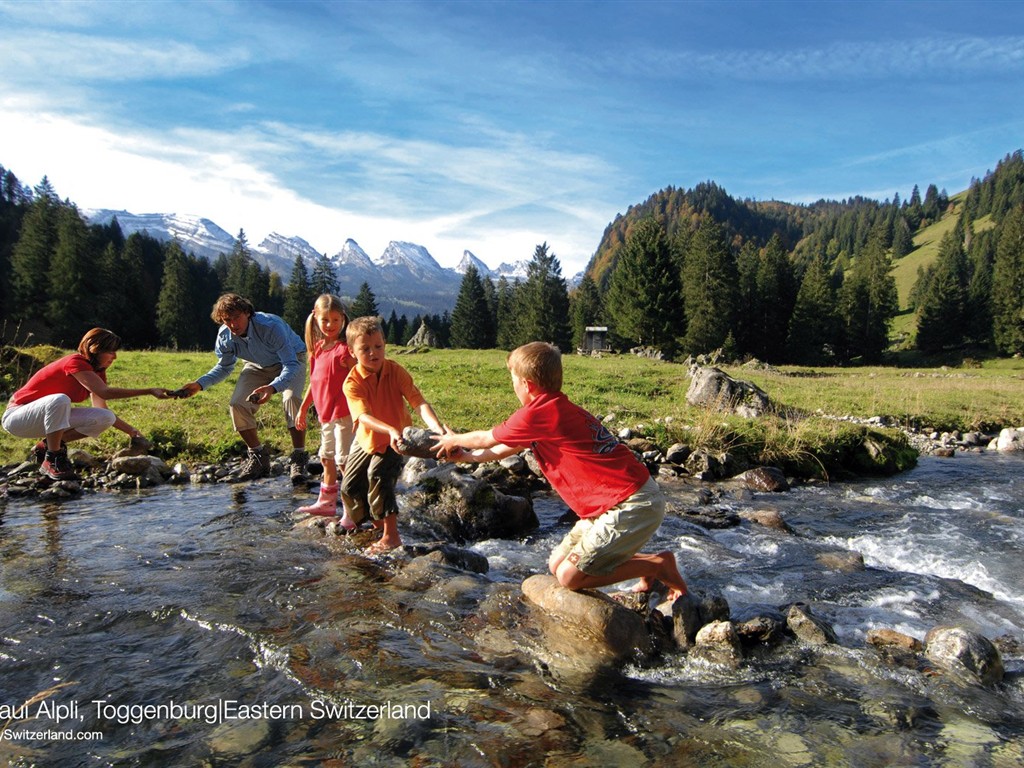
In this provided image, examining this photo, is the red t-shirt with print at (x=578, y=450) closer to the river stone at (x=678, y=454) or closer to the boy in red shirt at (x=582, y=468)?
the boy in red shirt at (x=582, y=468)

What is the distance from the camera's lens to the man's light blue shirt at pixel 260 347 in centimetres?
957

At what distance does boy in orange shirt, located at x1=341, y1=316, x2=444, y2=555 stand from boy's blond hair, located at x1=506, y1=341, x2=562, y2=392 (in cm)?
163

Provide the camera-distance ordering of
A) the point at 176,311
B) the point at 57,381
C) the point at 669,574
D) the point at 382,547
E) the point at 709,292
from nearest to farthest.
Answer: the point at 669,574
the point at 382,547
the point at 57,381
the point at 709,292
the point at 176,311

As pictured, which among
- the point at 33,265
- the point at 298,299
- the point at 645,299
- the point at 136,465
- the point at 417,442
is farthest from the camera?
the point at 298,299

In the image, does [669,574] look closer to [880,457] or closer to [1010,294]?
[880,457]

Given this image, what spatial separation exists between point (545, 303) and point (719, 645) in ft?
235

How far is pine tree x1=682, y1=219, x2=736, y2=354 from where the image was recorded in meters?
58.4

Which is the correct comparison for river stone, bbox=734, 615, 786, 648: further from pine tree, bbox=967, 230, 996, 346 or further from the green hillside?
the green hillside

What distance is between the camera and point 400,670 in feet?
14.6

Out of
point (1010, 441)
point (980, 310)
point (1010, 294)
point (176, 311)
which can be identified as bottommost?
point (1010, 441)

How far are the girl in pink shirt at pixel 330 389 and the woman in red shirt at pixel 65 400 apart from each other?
2.56 m

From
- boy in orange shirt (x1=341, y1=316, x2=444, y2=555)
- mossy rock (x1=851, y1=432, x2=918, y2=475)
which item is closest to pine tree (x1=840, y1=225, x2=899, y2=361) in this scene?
mossy rock (x1=851, y1=432, x2=918, y2=475)

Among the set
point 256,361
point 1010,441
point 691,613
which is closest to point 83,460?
point 256,361

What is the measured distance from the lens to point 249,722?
378 centimetres
